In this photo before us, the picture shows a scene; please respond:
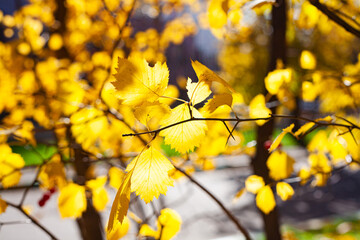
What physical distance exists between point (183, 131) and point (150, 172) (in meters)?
0.11

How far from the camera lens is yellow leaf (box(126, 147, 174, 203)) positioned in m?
0.58

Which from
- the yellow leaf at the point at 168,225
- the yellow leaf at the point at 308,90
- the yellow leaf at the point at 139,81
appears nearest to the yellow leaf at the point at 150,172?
the yellow leaf at the point at 139,81

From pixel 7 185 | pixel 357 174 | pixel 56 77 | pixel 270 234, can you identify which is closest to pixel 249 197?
pixel 357 174

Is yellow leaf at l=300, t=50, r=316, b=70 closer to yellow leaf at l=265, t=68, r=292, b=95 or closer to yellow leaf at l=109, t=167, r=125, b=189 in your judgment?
yellow leaf at l=265, t=68, r=292, b=95

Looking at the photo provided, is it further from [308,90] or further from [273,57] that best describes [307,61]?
[273,57]

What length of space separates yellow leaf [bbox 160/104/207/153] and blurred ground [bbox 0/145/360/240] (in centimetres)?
439

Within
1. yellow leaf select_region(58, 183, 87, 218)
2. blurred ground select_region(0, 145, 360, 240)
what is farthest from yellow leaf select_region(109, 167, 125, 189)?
blurred ground select_region(0, 145, 360, 240)

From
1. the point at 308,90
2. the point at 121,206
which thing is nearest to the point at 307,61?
the point at 308,90

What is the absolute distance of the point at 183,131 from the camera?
61 centimetres

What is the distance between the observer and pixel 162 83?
0.58 m

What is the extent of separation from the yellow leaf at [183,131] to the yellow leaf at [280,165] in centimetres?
64

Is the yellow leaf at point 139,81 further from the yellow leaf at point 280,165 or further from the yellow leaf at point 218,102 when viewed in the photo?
the yellow leaf at point 280,165

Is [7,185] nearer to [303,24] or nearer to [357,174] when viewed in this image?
[303,24]

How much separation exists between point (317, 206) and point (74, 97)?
22.9 ft
